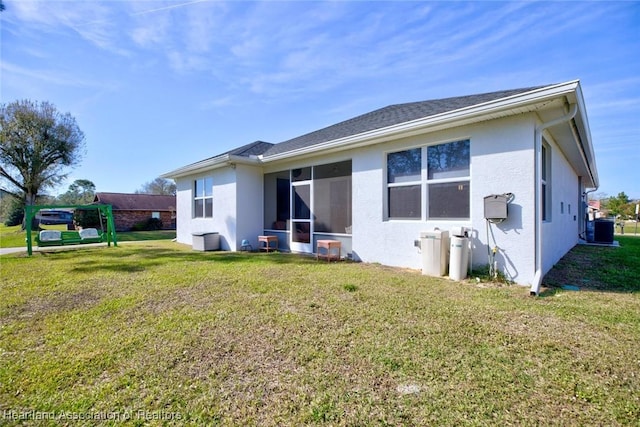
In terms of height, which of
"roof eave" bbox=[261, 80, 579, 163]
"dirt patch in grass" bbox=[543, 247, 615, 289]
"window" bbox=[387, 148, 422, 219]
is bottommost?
"dirt patch in grass" bbox=[543, 247, 615, 289]

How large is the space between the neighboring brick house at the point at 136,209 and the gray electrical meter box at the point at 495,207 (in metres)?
27.5

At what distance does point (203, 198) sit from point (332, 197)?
19.5 ft

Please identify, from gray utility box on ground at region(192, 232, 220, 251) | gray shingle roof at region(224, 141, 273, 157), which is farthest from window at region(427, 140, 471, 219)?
gray utility box on ground at region(192, 232, 220, 251)

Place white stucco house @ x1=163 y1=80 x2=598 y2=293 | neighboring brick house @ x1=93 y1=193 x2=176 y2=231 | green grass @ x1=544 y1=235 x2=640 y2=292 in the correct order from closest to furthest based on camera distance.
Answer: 1. white stucco house @ x1=163 y1=80 x2=598 y2=293
2. green grass @ x1=544 y1=235 x2=640 y2=292
3. neighboring brick house @ x1=93 y1=193 x2=176 y2=231

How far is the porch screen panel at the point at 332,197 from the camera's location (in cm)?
780

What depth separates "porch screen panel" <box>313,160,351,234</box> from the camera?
7797 millimetres

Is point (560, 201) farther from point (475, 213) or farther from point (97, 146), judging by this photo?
point (97, 146)

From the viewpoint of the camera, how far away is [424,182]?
20.1 feet

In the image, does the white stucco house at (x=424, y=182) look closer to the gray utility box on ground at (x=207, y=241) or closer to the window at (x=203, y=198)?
the gray utility box on ground at (x=207, y=241)

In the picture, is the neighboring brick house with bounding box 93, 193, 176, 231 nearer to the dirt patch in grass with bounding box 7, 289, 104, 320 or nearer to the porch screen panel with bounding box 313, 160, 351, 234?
the porch screen panel with bounding box 313, 160, 351, 234

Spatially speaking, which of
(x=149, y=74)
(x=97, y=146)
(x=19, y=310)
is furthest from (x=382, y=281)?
(x=97, y=146)

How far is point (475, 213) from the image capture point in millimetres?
5383

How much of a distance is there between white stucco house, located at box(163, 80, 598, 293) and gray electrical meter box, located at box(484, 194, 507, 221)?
7.2 inches

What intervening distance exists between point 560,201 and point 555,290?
15.1ft
